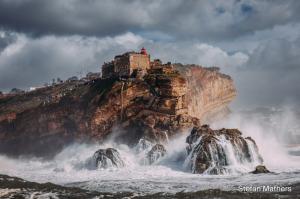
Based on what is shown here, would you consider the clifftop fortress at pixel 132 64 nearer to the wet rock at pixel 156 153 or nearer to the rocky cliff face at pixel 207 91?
the rocky cliff face at pixel 207 91

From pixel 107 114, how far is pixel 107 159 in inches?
814

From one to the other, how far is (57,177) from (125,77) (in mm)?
33246

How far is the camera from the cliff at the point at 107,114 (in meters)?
87.8

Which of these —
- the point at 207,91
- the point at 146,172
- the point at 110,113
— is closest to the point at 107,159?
the point at 146,172

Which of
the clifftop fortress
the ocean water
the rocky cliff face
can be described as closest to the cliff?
the rocky cliff face

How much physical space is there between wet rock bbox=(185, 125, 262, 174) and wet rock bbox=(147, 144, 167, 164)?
5093 mm

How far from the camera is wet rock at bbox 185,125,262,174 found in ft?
220

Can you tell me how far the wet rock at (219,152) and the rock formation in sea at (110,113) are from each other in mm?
14017

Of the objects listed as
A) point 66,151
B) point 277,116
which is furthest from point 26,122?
point 277,116

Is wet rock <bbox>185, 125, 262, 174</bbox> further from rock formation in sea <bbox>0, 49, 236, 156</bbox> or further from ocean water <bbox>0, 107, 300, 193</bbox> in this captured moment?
rock formation in sea <bbox>0, 49, 236, 156</bbox>

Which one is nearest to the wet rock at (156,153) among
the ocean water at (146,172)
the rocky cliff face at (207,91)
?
the ocean water at (146,172)

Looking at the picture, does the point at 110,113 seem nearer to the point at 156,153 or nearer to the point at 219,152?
the point at 156,153

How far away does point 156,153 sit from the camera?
76125 millimetres

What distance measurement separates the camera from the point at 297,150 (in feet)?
347
